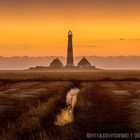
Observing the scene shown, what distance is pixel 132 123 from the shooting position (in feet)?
71.5

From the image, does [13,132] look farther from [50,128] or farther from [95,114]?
[95,114]

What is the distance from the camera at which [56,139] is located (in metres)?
16.1

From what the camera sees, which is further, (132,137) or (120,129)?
(120,129)

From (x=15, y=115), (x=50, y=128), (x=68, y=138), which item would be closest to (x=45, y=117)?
(x=15, y=115)

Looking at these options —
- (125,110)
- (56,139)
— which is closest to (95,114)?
(125,110)

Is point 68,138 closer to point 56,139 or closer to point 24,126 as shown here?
point 56,139

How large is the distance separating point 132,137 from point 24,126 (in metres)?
5.44

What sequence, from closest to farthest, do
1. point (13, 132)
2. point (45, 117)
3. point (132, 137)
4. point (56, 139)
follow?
point (56, 139) < point (132, 137) < point (13, 132) < point (45, 117)

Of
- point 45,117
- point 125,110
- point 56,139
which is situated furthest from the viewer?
point 125,110

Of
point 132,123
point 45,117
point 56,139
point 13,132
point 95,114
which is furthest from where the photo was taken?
point 95,114

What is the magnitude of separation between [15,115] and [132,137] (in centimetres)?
1017

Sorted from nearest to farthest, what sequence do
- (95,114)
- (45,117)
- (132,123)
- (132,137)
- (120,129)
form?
(132,137) < (120,129) < (132,123) < (45,117) < (95,114)

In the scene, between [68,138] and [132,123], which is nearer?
[68,138]

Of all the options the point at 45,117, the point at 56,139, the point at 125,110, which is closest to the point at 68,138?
the point at 56,139
